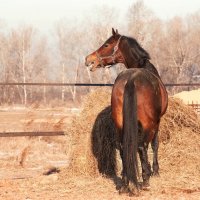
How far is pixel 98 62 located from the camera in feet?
19.9

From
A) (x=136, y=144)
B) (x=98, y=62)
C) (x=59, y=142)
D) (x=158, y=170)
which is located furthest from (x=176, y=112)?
(x=59, y=142)

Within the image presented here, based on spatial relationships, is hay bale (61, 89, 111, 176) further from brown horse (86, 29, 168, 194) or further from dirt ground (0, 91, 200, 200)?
brown horse (86, 29, 168, 194)

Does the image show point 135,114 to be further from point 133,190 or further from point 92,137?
point 92,137

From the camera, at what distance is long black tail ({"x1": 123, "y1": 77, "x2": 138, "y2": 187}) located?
474cm

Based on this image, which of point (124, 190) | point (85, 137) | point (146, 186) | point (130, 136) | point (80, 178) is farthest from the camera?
point (85, 137)

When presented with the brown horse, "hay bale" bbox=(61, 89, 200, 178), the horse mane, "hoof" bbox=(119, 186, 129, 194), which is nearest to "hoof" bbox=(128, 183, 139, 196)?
the brown horse

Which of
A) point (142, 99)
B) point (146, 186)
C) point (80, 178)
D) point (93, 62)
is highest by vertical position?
point (93, 62)

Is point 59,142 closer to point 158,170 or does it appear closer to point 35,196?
point 158,170

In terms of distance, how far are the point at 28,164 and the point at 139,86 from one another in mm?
3499

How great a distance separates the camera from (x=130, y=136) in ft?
15.7

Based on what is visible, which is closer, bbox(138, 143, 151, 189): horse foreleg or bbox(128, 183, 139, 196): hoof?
bbox(128, 183, 139, 196): hoof

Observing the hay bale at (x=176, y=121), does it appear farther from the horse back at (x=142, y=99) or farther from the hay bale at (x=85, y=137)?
the horse back at (x=142, y=99)

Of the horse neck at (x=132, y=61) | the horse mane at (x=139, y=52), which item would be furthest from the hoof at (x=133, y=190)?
the horse mane at (x=139, y=52)

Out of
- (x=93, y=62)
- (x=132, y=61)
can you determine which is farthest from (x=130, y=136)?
(x=93, y=62)
